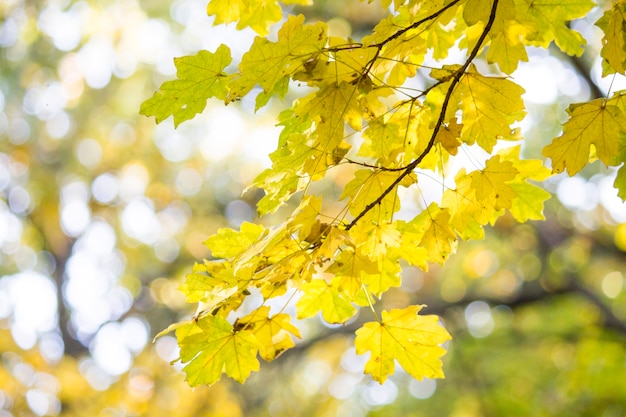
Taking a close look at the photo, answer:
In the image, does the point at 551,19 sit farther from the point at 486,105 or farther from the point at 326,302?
the point at 326,302

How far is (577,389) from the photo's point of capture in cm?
446

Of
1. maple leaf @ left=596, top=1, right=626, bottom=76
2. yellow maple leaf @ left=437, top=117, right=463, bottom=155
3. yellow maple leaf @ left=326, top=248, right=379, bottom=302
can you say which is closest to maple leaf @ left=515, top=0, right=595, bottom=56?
maple leaf @ left=596, top=1, right=626, bottom=76

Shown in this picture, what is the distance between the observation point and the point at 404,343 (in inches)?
46.9

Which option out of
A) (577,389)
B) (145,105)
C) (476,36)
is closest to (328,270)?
(145,105)

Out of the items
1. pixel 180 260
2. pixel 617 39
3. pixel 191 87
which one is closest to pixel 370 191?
pixel 191 87

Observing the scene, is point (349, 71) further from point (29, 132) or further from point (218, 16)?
point (29, 132)

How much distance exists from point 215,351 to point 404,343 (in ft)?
1.24

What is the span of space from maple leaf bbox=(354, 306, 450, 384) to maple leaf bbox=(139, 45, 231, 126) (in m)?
0.54

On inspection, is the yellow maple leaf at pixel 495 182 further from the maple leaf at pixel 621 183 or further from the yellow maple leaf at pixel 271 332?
the yellow maple leaf at pixel 271 332

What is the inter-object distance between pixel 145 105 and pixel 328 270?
0.46 meters

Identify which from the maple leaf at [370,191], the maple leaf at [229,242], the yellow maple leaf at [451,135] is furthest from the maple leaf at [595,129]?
the maple leaf at [229,242]

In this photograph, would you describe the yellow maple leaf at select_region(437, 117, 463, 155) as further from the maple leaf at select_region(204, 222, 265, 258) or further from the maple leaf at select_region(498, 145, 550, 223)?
the maple leaf at select_region(204, 222, 265, 258)

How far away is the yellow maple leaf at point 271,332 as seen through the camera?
3.76 feet

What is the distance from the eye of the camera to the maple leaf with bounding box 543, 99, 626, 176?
43.3 inches
